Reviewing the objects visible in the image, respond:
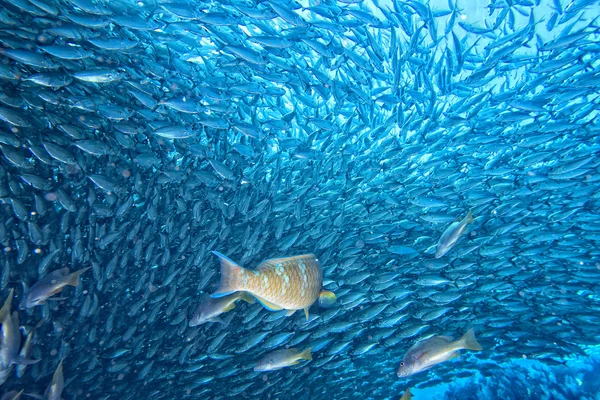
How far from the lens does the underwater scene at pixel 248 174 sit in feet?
16.5

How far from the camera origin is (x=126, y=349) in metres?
6.81

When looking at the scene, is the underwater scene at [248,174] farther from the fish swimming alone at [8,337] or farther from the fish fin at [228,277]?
the fish fin at [228,277]

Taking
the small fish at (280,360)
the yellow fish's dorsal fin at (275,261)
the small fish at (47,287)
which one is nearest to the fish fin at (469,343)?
the small fish at (280,360)

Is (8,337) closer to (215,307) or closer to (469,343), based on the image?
(215,307)

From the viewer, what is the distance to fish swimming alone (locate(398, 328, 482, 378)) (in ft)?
12.9

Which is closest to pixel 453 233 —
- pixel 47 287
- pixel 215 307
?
pixel 215 307

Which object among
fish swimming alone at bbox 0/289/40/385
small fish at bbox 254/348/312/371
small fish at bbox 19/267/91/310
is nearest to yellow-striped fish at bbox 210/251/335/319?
small fish at bbox 254/348/312/371

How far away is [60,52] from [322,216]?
6.15 meters

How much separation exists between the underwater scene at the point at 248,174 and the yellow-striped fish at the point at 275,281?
0.09 m

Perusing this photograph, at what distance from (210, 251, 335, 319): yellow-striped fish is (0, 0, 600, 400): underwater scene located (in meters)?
0.09

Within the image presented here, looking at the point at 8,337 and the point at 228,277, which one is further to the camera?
the point at 8,337

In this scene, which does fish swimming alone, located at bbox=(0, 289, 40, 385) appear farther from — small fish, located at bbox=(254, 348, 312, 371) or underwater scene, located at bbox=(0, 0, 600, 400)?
small fish, located at bbox=(254, 348, 312, 371)

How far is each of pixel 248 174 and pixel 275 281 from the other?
17.6ft

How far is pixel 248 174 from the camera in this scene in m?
7.79
